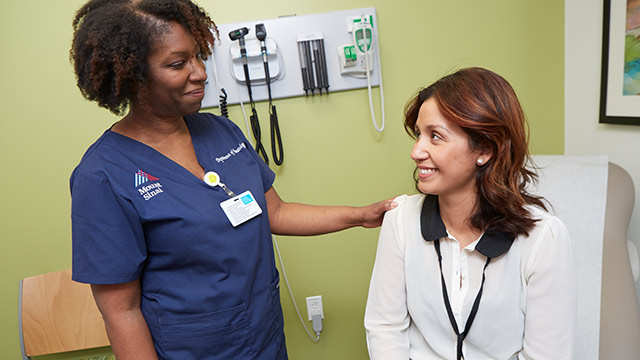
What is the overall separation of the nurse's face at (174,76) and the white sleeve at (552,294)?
0.88 m

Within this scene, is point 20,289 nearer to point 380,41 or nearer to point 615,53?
point 380,41

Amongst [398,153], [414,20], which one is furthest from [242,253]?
[414,20]

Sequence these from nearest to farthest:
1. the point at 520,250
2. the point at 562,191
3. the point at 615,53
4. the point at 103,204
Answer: the point at 103,204, the point at 520,250, the point at 562,191, the point at 615,53

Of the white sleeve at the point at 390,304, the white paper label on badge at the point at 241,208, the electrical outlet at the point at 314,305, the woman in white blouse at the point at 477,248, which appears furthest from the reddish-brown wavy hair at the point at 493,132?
the electrical outlet at the point at 314,305

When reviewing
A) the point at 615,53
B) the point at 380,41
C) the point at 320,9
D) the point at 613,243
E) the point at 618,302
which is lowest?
the point at 618,302

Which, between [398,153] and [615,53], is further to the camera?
[398,153]

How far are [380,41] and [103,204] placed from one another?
1283 mm

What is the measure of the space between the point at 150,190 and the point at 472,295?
0.80 m

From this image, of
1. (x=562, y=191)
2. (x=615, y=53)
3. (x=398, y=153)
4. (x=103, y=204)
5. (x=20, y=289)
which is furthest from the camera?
(x=398, y=153)

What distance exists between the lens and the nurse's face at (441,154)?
101 centimetres

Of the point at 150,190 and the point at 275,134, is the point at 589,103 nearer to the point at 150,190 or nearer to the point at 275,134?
the point at 275,134

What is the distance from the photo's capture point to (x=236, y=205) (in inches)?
41.0

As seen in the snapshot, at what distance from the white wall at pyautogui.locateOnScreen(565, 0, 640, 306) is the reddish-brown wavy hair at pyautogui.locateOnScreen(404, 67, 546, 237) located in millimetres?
740

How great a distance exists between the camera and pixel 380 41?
69.9 inches
